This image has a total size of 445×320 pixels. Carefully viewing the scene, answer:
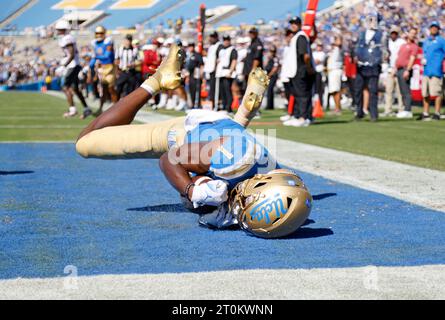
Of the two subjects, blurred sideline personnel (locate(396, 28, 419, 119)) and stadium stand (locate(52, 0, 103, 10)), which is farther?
stadium stand (locate(52, 0, 103, 10))

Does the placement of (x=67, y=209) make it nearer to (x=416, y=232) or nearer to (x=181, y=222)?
(x=181, y=222)

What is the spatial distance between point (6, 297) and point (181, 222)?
2.33 meters

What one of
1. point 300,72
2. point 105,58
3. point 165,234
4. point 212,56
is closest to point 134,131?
point 165,234

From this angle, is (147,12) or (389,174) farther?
(147,12)

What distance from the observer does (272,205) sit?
17.3ft

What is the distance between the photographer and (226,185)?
5566mm

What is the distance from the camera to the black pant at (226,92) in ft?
70.6

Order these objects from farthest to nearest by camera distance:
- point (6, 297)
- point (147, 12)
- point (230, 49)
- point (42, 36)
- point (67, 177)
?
point (42, 36) → point (147, 12) → point (230, 49) → point (67, 177) → point (6, 297)

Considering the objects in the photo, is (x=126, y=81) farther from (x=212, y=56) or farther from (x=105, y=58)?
(x=105, y=58)

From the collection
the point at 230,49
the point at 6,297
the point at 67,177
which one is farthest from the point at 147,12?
the point at 6,297

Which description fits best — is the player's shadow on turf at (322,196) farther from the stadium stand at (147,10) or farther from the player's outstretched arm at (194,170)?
the stadium stand at (147,10)

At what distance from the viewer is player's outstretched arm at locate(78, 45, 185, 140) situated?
6805 millimetres

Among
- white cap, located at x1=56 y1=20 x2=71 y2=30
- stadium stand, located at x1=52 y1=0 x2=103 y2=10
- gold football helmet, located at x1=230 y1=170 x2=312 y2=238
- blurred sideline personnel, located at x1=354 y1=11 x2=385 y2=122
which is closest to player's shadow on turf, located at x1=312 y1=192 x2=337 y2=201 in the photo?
gold football helmet, located at x1=230 y1=170 x2=312 y2=238

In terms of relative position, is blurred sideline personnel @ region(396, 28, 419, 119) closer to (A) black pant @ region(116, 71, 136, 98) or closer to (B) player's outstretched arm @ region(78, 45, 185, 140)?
(A) black pant @ region(116, 71, 136, 98)
